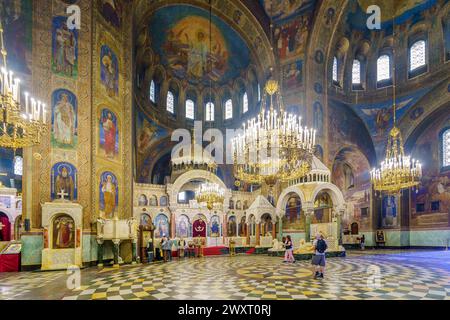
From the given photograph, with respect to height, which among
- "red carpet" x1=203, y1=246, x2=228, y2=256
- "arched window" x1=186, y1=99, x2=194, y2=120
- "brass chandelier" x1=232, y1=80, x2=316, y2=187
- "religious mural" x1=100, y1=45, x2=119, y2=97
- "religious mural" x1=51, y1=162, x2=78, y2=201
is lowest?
"red carpet" x1=203, y1=246, x2=228, y2=256

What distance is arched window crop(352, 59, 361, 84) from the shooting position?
2181 cm

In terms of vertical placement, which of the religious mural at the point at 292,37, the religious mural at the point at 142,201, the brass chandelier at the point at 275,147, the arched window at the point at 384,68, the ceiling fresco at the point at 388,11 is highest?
the ceiling fresco at the point at 388,11

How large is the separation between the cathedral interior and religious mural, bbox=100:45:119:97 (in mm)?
90

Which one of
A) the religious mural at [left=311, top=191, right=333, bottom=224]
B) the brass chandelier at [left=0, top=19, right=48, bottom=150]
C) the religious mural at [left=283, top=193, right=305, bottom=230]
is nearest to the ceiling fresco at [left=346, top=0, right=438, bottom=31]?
the religious mural at [left=311, top=191, right=333, bottom=224]

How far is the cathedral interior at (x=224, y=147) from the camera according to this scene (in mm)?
8828

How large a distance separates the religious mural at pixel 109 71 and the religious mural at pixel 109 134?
1.00 metres

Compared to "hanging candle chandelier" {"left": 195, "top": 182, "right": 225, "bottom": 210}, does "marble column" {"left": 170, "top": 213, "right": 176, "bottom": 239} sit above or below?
below

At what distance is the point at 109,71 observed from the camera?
13.8 metres

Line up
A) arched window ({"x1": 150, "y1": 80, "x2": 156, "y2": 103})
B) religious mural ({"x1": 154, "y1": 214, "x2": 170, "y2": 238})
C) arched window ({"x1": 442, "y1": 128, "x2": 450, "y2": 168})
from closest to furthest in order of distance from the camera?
arched window ({"x1": 442, "y1": 128, "x2": 450, "y2": 168})
religious mural ({"x1": 154, "y1": 214, "x2": 170, "y2": 238})
arched window ({"x1": 150, "y1": 80, "x2": 156, "y2": 103})

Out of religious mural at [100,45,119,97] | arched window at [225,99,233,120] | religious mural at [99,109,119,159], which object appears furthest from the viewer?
arched window at [225,99,233,120]

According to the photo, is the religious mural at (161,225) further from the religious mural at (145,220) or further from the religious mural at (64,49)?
the religious mural at (64,49)

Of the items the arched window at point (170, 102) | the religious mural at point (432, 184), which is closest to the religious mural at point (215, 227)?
the arched window at point (170, 102)

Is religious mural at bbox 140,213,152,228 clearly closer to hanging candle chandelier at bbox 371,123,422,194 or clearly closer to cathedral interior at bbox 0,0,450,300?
cathedral interior at bbox 0,0,450,300
